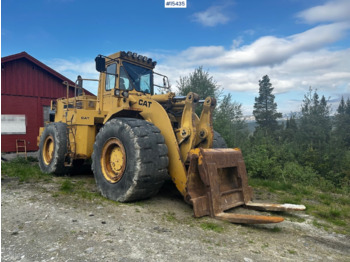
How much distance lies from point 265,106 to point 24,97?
3939cm

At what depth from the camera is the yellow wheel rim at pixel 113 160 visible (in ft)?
17.3

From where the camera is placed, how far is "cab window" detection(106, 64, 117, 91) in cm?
688

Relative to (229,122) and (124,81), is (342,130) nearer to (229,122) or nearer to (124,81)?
(229,122)

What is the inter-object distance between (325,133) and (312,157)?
5.27 m

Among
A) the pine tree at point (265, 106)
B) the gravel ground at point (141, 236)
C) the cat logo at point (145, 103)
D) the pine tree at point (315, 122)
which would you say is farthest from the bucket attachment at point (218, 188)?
the pine tree at point (265, 106)

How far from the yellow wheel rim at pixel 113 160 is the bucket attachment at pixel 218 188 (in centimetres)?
133

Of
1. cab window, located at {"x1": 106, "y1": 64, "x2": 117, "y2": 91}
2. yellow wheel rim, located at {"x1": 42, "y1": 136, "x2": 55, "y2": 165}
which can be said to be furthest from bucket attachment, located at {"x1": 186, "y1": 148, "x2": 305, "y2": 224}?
yellow wheel rim, located at {"x1": 42, "y1": 136, "x2": 55, "y2": 165}

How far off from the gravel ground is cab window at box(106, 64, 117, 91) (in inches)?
120

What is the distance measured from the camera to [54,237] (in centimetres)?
354

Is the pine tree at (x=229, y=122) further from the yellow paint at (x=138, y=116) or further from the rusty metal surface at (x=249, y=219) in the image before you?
the rusty metal surface at (x=249, y=219)

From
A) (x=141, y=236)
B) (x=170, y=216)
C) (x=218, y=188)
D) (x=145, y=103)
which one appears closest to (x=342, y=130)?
(x=145, y=103)

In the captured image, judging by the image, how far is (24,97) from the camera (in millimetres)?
12711

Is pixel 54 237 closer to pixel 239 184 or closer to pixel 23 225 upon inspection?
pixel 23 225

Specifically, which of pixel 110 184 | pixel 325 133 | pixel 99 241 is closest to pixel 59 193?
pixel 110 184
